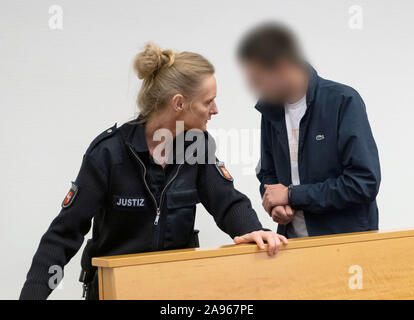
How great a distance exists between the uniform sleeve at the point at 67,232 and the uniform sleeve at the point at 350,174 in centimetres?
53

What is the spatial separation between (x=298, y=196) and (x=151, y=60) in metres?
0.51

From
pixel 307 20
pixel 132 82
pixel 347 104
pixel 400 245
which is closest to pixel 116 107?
pixel 132 82

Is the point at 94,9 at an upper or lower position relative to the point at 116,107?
upper

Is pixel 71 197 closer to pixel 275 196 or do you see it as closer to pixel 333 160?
pixel 275 196

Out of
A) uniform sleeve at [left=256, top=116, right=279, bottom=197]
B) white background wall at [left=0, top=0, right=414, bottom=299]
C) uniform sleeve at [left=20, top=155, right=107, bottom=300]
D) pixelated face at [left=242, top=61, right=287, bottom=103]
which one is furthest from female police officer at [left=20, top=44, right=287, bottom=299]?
white background wall at [left=0, top=0, right=414, bottom=299]

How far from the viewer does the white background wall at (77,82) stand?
6.85 feet

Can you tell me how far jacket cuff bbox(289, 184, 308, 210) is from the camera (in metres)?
1.45

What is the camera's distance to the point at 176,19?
7.24 ft

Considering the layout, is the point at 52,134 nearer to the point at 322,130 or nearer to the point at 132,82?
the point at 132,82

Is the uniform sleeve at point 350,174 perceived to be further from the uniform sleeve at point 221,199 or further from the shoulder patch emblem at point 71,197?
the shoulder patch emblem at point 71,197

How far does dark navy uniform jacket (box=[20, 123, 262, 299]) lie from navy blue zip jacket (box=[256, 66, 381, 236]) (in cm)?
21

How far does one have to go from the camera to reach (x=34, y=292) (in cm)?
111

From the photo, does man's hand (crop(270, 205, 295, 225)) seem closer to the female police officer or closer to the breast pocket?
the female police officer
